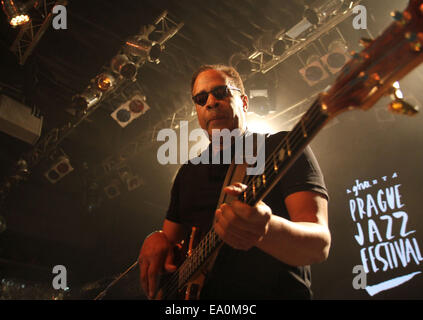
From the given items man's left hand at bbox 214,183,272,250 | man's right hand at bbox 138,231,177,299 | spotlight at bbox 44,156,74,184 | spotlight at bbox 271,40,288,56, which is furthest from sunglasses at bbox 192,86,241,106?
spotlight at bbox 44,156,74,184

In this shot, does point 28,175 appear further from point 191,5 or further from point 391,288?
point 391,288

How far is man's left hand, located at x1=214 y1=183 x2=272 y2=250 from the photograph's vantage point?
1.28m

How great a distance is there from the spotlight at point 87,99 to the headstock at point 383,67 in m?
5.83

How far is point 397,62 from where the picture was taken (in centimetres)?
115

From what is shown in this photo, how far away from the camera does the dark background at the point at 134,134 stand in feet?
19.5

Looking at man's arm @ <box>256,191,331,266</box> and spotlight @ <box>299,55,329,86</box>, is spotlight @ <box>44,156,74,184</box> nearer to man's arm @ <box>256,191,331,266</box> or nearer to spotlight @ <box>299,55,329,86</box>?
spotlight @ <box>299,55,329,86</box>

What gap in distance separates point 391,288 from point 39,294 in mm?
7121

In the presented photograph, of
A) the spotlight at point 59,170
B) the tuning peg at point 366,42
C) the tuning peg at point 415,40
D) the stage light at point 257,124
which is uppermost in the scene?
the stage light at point 257,124

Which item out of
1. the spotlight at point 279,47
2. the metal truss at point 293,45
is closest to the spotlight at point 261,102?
the metal truss at point 293,45

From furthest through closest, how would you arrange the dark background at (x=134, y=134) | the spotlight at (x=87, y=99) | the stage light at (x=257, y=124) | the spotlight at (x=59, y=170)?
1. the spotlight at (x=59, y=170)
2. the stage light at (x=257, y=124)
3. the spotlight at (x=87, y=99)
4. the dark background at (x=134, y=134)

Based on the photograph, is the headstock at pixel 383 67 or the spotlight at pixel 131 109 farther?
the spotlight at pixel 131 109

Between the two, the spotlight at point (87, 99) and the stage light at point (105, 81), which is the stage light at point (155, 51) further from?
the spotlight at point (87, 99)

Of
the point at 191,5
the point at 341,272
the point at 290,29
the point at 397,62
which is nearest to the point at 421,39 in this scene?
the point at 397,62
